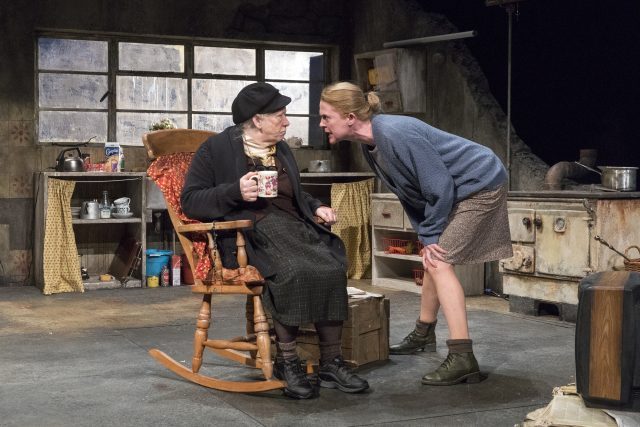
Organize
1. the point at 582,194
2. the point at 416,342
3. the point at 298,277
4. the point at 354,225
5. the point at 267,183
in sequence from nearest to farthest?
the point at 267,183 < the point at 298,277 < the point at 416,342 < the point at 582,194 < the point at 354,225

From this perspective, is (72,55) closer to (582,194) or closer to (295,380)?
(582,194)

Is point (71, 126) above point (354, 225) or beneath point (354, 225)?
above

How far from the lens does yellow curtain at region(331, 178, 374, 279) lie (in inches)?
Answer: 318

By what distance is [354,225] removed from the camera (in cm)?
810

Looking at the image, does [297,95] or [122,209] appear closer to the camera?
[122,209]

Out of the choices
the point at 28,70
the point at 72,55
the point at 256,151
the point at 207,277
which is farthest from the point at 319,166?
the point at 207,277

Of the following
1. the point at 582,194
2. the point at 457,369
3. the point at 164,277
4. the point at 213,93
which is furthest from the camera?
the point at 213,93

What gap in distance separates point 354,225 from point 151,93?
2105 millimetres

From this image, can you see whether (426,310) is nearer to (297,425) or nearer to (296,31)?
(297,425)

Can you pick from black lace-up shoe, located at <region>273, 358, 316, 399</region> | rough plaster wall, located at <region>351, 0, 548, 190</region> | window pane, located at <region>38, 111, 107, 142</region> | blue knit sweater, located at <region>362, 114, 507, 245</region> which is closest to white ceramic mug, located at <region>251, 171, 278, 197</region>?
blue knit sweater, located at <region>362, 114, 507, 245</region>

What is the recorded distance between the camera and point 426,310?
452cm

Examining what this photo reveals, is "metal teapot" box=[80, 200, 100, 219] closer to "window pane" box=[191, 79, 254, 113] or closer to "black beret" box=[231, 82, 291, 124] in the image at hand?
"window pane" box=[191, 79, 254, 113]

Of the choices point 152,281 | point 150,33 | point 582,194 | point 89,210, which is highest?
point 150,33

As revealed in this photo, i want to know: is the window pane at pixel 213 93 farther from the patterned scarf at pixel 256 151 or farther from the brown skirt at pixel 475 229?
the brown skirt at pixel 475 229
